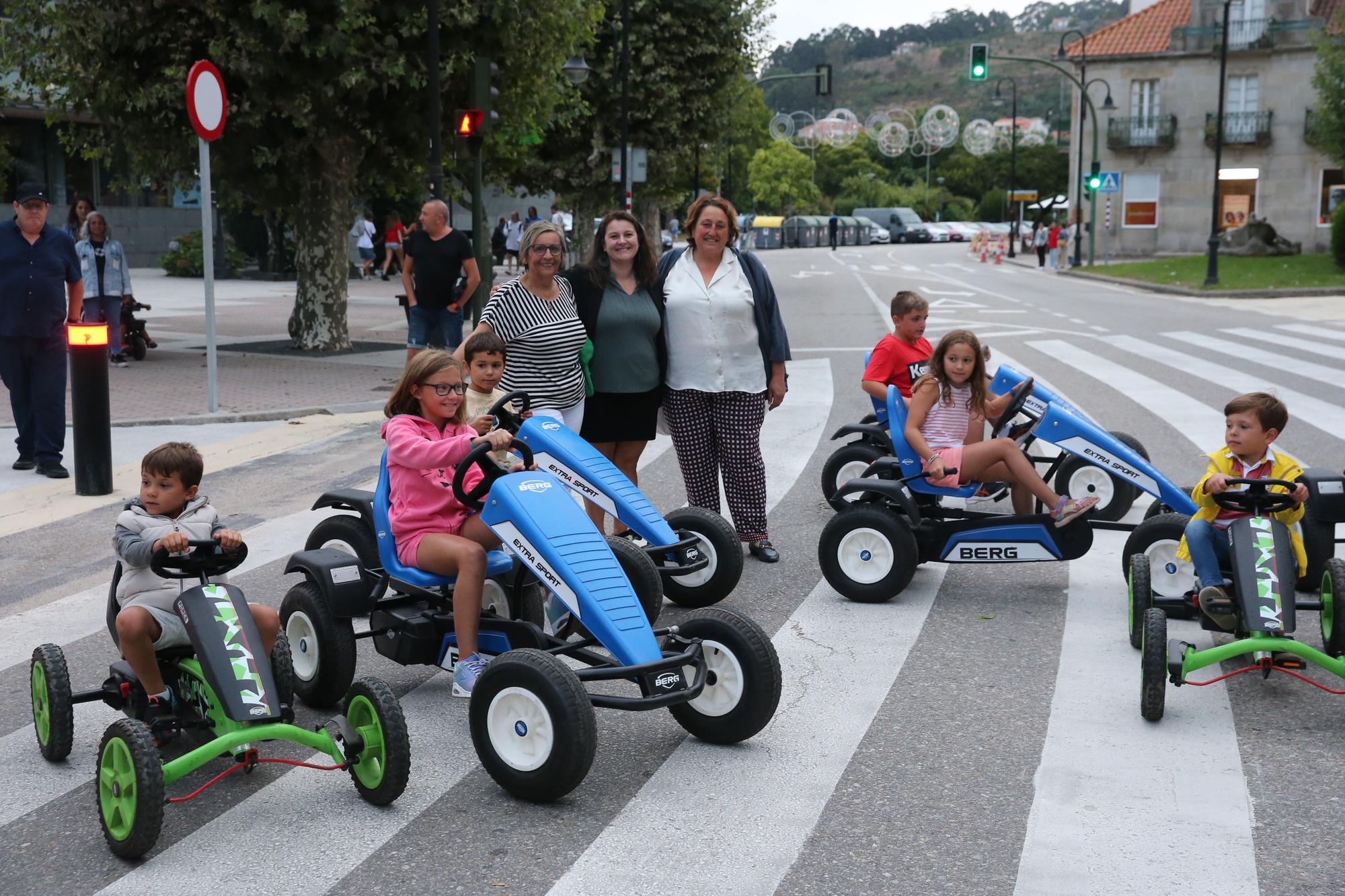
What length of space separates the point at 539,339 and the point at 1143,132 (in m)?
53.5

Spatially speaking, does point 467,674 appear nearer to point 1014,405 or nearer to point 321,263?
point 1014,405

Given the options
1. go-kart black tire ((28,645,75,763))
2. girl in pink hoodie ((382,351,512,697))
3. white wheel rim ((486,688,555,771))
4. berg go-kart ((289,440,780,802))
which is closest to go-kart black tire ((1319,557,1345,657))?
berg go-kart ((289,440,780,802))

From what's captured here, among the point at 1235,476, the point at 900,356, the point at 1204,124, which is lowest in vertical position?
the point at 1235,476

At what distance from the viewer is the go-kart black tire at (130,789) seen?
3.63 meters

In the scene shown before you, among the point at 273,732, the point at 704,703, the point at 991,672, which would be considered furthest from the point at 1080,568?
the point at 273,732

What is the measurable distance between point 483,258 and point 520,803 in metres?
19.0

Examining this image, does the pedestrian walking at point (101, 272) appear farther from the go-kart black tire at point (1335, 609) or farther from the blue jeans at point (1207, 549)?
the go-kart black tire at point (1335, 609)

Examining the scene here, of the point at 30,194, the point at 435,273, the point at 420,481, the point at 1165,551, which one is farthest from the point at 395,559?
the point at 435,273

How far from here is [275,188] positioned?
16859 millimetres

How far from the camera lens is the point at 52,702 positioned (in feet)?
14.2

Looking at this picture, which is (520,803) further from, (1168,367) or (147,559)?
(1168,367)

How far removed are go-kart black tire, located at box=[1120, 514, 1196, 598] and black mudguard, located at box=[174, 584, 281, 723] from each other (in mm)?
3709

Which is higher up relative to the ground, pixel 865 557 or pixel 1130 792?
pixel 865 557

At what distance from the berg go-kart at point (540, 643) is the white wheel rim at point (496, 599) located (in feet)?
0.40
